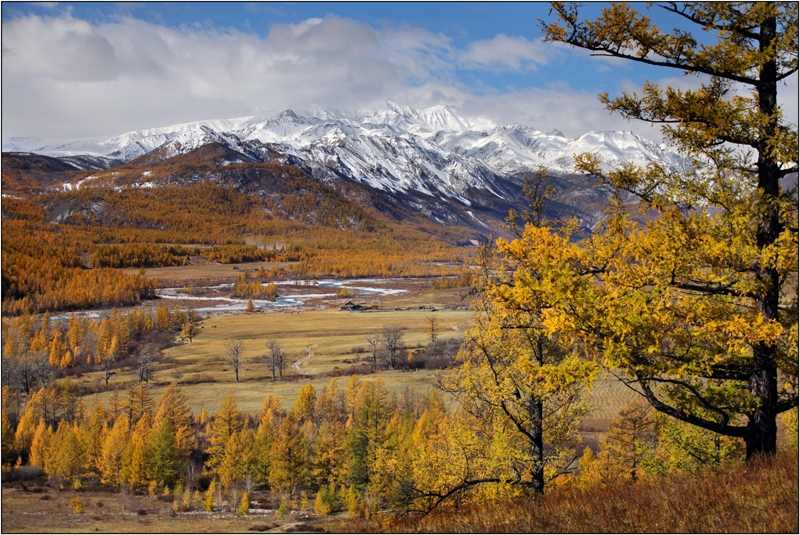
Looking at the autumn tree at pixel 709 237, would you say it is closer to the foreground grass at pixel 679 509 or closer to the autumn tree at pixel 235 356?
the foreground grass at pixel 679 509

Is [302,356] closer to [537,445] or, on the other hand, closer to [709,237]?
[537,445]

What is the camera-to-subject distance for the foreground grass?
7070 mm

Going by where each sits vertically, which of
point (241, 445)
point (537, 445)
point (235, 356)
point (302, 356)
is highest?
point (537, 445)

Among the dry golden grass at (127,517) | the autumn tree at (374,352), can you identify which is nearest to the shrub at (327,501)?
the dry golden grass at (127,517)

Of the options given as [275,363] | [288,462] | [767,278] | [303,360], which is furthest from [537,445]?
[303,360]

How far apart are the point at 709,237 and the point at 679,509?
394 centimetres

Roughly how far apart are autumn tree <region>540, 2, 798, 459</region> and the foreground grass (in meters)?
0.88

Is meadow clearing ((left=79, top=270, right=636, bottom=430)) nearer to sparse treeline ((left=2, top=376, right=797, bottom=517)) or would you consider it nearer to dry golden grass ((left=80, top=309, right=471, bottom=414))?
dry golden grass ((left=80, top=309, right=471, bottom=414))

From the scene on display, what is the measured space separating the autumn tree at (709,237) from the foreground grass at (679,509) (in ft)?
2.88

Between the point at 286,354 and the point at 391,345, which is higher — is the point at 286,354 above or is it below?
below

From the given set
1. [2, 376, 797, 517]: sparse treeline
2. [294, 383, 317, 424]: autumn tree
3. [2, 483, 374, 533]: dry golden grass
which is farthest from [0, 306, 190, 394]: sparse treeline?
[294, 383, 317, 424]: autumn tree

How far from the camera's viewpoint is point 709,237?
7.91m

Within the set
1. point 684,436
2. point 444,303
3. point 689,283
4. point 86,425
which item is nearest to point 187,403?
point 86,425

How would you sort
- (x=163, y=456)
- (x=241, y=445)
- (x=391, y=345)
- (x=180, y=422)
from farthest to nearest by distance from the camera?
(x=391, y=345)
(x=180, y=422)
(x=241, y=445)
(x=163, y=456)
